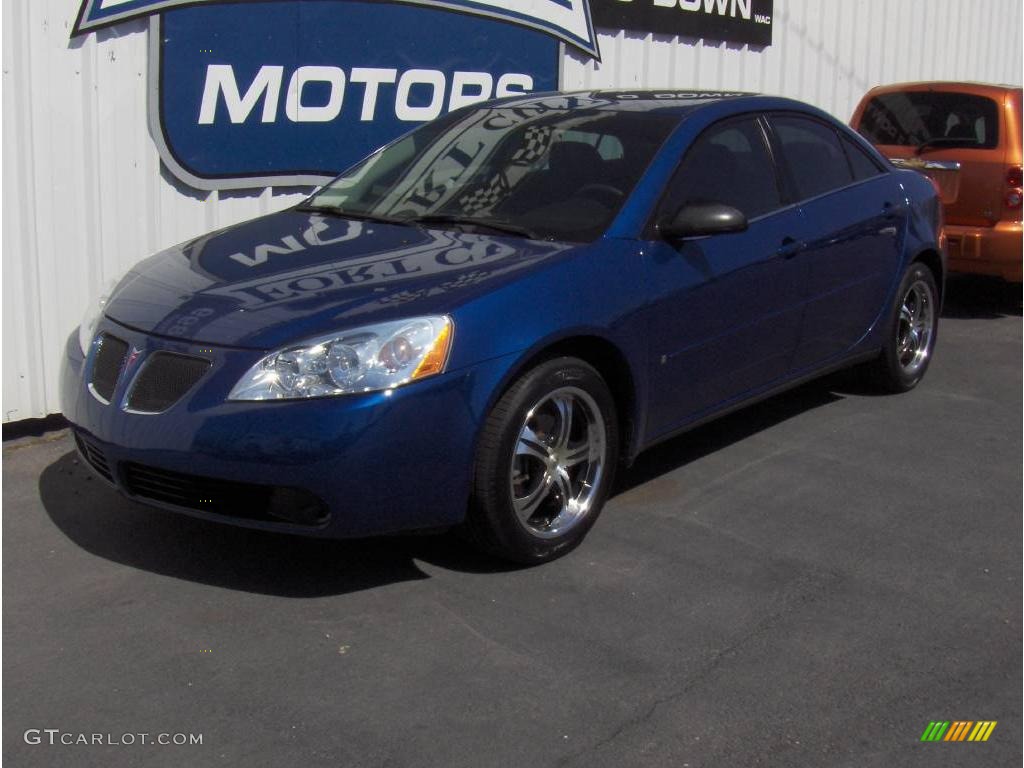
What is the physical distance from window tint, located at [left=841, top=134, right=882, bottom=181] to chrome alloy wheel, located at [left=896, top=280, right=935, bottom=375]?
2.23ft

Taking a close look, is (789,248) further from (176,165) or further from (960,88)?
(960,88)

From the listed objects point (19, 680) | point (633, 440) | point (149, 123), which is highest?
point (149, 123)

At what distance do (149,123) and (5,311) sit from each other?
3.84 feet

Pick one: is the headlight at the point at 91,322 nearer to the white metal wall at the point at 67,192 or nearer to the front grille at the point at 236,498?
the front grille at the point at 236,498

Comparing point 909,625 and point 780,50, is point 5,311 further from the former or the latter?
point 780,50

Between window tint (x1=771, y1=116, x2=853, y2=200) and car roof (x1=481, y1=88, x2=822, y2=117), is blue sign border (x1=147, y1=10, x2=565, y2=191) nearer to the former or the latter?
car roof (x1=481, y1=88, x2=822, y2=117)

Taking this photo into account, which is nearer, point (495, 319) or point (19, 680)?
point (19, 680)

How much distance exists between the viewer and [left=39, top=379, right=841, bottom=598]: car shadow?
4445 mm

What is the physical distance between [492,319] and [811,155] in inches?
98.9

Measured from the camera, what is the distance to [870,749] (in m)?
3.39

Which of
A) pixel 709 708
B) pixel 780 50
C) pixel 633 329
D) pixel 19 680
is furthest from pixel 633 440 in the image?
pixel 780 50

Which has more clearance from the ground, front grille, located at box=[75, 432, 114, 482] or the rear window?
the rear window

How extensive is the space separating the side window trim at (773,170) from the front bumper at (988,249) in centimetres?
361

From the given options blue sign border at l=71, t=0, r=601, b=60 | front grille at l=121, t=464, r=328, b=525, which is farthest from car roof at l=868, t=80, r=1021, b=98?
front grille at l=121, t=464, r=328, b=525
